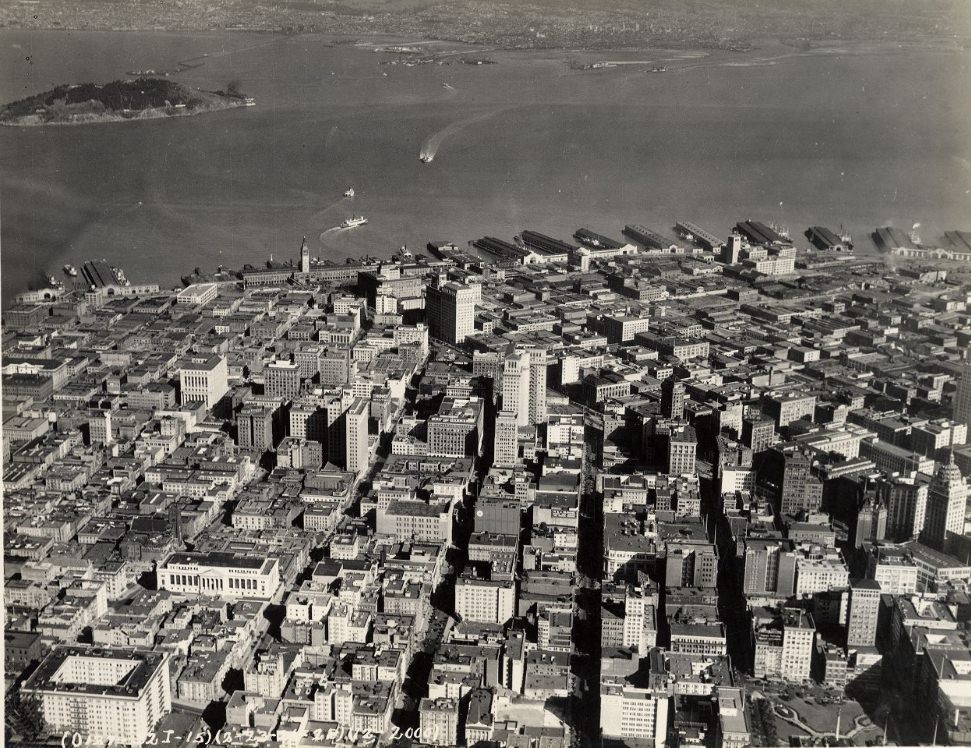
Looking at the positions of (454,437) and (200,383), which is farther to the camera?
(200,383)

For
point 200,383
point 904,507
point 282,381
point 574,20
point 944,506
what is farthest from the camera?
point 282,381

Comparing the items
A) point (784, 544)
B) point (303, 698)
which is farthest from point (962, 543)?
point (303, 698)

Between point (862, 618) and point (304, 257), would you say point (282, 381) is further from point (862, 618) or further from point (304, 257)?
point (862, 618)

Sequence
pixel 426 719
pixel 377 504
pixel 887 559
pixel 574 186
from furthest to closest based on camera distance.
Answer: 1. pixel 574 186
2. pixel 377 504
3. pixel 887 559
4. pixel 426 719

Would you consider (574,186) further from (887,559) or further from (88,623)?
(88,623)

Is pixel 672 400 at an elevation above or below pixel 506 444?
above

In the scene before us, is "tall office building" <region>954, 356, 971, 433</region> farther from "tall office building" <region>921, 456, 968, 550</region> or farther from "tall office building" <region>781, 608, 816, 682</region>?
"tall office building" <region>781, 608, 816, 682</region>

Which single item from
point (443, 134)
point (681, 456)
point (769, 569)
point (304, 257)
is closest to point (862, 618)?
point (769, 569)
